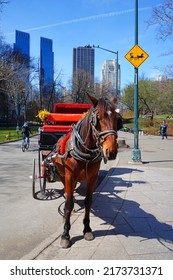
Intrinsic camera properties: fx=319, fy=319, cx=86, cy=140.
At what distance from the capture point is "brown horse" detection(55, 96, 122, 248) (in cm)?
400

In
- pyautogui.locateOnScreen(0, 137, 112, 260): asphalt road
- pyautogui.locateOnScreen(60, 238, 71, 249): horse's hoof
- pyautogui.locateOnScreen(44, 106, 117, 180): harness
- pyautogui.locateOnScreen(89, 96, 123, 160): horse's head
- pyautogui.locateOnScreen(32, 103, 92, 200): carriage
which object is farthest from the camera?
pyautogui.locateOnScreen(32, 103, 92, 200): carriage

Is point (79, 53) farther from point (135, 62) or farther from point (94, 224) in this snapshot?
point (94, 224)

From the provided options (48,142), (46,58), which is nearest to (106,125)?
(48,142)

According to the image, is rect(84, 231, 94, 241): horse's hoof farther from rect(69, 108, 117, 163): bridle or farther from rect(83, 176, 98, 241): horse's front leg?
rect(69, 108, 117, 163): bridle

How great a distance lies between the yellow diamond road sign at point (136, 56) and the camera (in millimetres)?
13602

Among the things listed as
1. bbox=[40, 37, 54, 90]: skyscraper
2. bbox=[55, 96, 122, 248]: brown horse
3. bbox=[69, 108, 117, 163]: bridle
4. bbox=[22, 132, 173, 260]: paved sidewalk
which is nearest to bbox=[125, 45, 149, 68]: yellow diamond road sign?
bbox=[22, 132, 173, 260]: paved sidewalk

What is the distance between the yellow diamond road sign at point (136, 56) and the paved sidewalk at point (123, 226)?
6129mm

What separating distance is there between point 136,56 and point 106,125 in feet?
34.1

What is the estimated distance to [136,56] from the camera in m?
13.7

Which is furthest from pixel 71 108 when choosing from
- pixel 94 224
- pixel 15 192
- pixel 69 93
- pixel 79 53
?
pixel 79 53

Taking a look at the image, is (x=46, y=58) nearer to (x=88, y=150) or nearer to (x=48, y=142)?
(x=48, y=142)

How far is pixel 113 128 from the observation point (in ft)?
13.2

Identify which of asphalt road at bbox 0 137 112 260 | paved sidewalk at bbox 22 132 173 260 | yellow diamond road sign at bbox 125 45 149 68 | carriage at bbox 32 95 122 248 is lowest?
asphalt road at bbox 0 137 112 260

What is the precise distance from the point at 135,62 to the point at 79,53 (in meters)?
91.3
